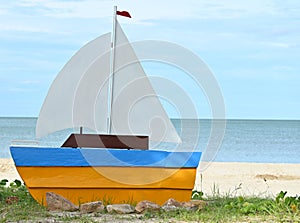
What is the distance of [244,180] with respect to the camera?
12.7 meters

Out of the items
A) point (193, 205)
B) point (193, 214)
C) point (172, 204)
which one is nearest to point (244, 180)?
point (193, 205)

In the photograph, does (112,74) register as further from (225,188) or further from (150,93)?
(225,188)

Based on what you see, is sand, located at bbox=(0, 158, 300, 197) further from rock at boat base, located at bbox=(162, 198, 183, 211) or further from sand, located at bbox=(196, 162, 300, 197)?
rock at boat base, located at bbox=(162, 198, 183, 211)

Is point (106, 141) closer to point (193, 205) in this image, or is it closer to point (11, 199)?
point (193, 205)

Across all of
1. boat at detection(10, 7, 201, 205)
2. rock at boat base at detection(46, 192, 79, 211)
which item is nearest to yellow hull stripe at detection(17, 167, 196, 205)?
boat at detection(10, 7, 201, 205)

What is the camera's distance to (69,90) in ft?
25.0

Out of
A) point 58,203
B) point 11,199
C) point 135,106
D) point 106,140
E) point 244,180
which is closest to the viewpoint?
point 58,203

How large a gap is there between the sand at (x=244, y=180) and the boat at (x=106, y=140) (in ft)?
7.52

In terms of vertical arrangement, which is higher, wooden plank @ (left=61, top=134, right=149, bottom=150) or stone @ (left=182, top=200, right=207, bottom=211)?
wooden plank @ (left=61, top=134, right=149, bottom=150)

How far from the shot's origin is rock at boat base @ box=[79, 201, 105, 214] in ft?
23.0

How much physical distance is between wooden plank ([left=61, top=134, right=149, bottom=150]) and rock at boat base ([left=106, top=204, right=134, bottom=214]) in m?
0.84

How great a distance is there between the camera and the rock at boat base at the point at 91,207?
6996 millimetres

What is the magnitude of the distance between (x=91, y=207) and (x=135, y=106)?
1444mm

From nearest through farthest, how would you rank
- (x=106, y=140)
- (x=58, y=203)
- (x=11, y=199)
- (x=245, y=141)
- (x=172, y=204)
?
(x=58, y=203)
(x=172, y=204)
(x=106, y=140)
(x=11, y=199)
(x=245, y=141)
